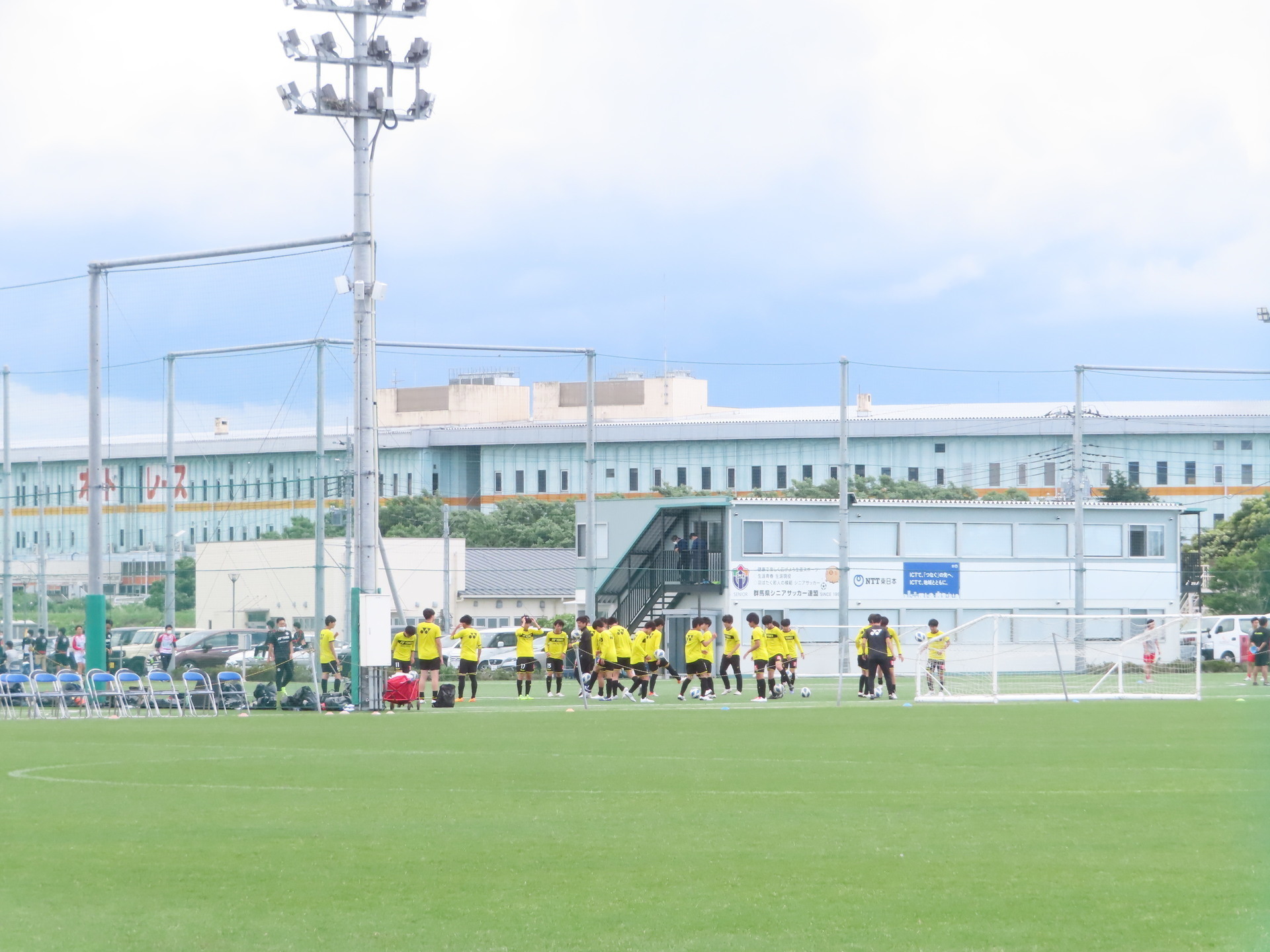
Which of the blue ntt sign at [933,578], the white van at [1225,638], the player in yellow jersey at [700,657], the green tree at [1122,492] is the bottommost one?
the white van at [1225,638]

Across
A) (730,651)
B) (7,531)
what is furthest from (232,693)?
(7,531)

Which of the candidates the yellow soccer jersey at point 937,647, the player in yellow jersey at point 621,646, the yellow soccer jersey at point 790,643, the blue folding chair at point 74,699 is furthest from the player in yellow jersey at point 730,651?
the blue folding chair at point 74,699

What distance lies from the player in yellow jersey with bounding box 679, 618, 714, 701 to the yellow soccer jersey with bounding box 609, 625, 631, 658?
3.82 ft

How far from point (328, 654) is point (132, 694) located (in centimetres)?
786

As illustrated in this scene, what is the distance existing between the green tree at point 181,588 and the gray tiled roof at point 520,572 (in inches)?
1207

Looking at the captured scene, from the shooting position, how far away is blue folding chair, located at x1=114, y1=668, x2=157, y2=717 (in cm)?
2777

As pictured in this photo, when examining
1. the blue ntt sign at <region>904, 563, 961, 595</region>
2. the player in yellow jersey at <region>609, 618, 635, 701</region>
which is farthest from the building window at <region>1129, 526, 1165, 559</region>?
the player in yellow jersey at <region>609, 618, 635, 701</region>

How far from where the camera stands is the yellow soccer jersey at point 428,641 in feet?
101

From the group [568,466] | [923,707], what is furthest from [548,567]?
[923,707]

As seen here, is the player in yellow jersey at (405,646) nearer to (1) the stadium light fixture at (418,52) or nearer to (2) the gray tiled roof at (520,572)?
(1) the stadium light fixture at (418,52)

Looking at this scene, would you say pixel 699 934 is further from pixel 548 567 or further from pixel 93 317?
pixel 548 567

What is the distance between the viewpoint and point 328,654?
1388 inches

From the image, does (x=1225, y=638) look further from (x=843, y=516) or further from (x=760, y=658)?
(x=760, y=658)

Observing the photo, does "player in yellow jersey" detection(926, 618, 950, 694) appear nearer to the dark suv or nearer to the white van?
the white van
